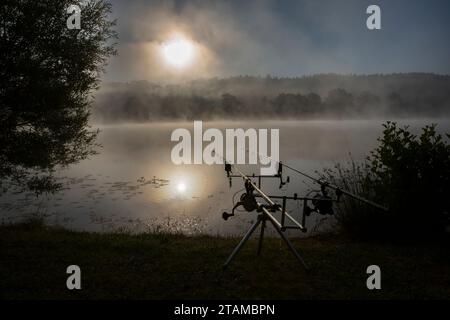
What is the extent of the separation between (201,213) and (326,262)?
12.0 m

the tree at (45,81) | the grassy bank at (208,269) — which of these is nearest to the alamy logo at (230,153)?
the grassy bank at (208,269)

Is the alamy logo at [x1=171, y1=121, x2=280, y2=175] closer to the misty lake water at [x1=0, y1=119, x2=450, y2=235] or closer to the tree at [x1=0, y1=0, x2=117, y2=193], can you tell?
the misty lake water at [x1=0, y1=119, x2=450, y2=235]

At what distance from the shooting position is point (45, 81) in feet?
40.3

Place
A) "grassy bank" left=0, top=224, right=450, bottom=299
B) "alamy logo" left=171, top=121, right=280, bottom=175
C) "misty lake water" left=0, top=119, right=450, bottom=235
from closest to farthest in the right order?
"grassy bank" left=0, top=224, right=450, bottom=299 → "alamy logo" left=171, top=121, right=280, bottom=175 → "misty lake water" left=0, top=119, right=450, bottom=235

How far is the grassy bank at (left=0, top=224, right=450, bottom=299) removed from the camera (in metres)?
6.97

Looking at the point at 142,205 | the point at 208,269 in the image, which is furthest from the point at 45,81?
the point at 142,205

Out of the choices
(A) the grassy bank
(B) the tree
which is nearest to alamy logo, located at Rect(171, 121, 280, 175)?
(A) the grassy bank

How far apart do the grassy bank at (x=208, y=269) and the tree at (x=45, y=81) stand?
11.5 ft

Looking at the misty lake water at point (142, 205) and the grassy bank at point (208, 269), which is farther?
the misty lake water at point (142, 205)

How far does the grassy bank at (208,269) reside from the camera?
6.97m

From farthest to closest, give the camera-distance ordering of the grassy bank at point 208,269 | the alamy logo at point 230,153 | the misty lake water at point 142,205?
the misty lake water at point 142,205 < the alamy logo at point 230,153 < the grassy bank at point 208,269

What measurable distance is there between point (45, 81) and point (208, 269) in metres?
8.73

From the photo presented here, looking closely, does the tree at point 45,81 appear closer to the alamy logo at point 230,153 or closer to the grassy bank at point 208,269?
the grassy bank at point 208,269

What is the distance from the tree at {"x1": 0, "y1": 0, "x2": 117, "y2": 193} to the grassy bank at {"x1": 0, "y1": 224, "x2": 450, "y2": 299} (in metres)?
3.50
